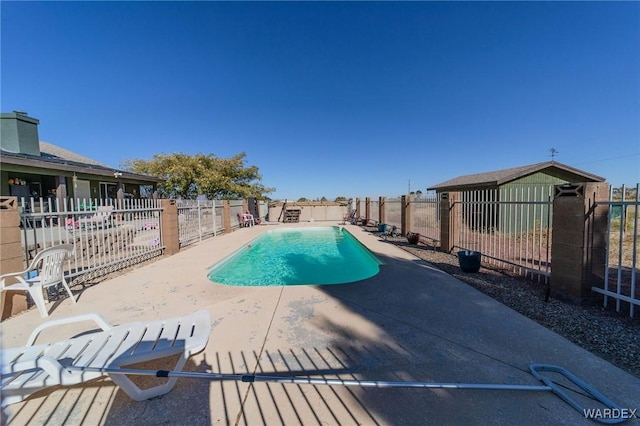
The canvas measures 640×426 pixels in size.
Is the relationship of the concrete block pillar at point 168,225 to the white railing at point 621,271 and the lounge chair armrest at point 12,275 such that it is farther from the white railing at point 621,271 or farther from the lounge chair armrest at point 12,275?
the white railing at point 621,271

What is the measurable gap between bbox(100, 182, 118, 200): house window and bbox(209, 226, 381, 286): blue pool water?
10.9 meters

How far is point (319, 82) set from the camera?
14680mm

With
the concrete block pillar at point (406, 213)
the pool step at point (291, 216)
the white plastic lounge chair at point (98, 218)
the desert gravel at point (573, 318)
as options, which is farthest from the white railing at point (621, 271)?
the pool step at point (291, 216)

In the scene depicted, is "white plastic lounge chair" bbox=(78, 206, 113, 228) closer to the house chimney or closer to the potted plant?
the potted plant

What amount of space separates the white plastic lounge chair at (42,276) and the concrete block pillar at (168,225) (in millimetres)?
3841

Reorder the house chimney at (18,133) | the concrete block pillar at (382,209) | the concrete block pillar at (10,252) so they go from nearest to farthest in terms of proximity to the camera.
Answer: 1. the concrete block pillar at (10,252)
2. the house chimney at (18,133)
3. the concrete block pillar at (382,209)

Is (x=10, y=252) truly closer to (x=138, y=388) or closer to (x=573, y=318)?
(x=138, y=388)

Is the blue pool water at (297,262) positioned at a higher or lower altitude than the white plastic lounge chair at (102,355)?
lower

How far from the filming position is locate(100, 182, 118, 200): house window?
1562 cm

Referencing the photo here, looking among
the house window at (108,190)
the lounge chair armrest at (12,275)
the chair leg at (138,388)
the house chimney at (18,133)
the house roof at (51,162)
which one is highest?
the house chimney at (18,133)

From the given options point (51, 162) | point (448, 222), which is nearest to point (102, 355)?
point (448, 222)

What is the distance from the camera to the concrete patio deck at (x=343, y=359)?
1793 mm

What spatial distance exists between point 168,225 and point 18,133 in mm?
10905

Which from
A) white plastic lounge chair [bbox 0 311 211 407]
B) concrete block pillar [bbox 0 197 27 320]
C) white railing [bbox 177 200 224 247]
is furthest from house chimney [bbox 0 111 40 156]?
white plastic lounge chair [bbox 0 311 211 407]
